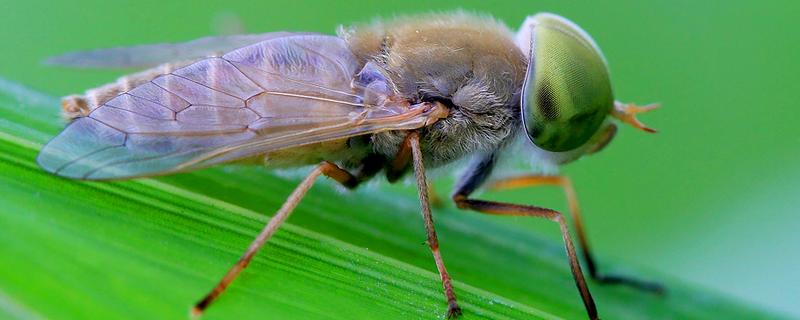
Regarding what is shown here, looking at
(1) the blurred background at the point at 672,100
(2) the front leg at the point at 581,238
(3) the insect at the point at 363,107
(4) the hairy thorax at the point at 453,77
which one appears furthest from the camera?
(1) the blurred background at the point at 672,100

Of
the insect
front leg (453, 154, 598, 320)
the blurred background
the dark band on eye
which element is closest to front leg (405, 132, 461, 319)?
the insect

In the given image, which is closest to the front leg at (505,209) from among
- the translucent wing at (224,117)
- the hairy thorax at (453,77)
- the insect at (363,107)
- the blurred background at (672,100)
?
the insect at (363,107)

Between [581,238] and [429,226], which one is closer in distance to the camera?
[429,226]

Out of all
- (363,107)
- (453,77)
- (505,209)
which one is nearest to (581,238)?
(505,209)

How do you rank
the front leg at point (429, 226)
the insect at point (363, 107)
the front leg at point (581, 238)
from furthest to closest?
1. the front leg at point (581, 238)
2. the insect at point (363, 107)
3. the front leg at point (429, 226)

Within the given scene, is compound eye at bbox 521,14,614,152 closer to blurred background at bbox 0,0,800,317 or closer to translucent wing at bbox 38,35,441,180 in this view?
translucent wing at bbox 38,35,441,180

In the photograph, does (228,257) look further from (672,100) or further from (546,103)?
(672,100)

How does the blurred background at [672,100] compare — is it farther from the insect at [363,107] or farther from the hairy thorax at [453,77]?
the hairy thorax at [453,77]
